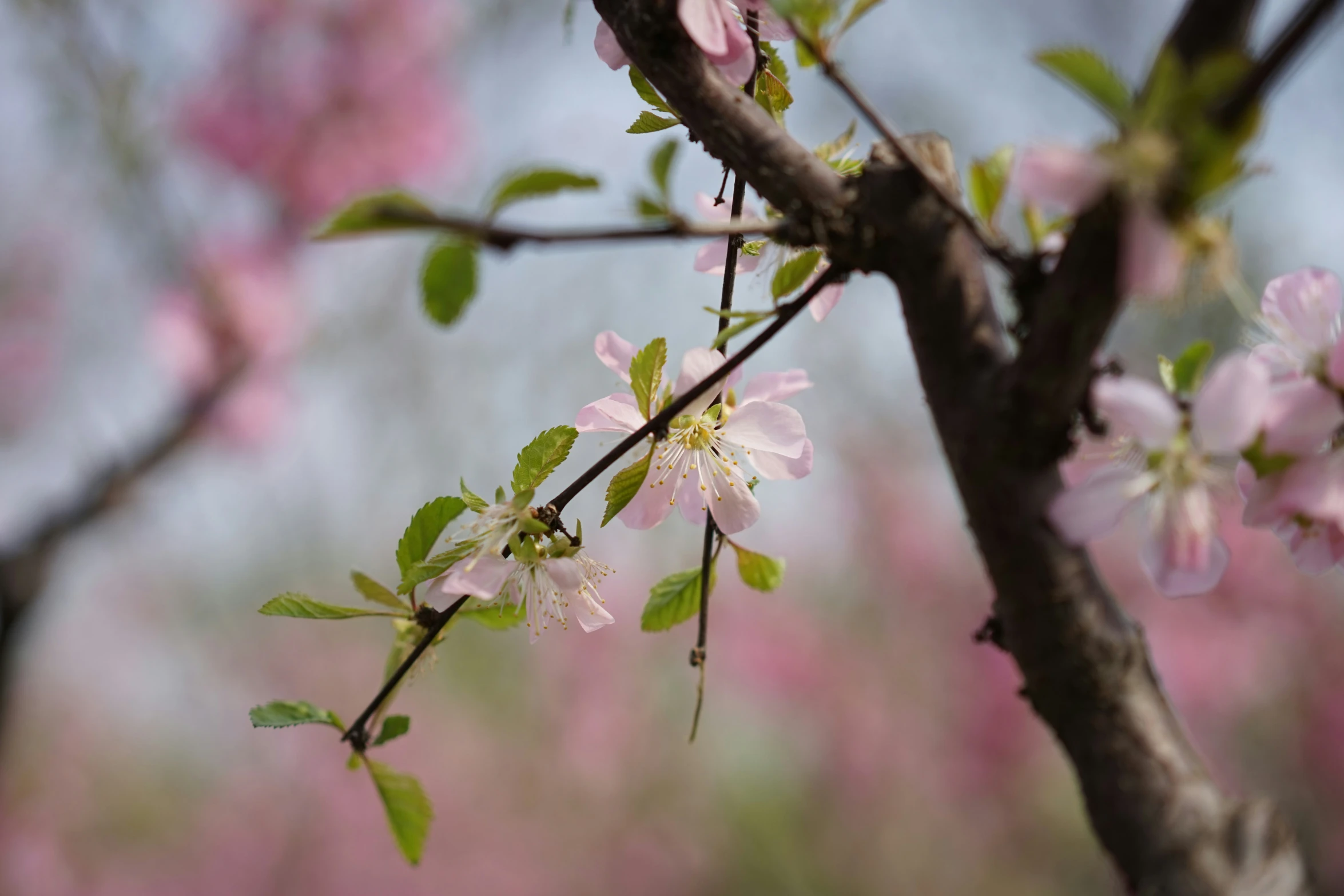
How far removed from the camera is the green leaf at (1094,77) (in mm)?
198

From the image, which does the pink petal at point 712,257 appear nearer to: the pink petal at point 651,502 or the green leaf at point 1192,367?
the pink petal at point 651,502

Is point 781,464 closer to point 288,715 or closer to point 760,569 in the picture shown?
point 760,569

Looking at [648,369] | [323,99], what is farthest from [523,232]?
[323,99]

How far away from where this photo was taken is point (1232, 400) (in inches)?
9.7

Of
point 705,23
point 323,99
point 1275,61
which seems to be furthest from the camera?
point 323,99

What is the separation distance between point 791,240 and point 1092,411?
11 cm

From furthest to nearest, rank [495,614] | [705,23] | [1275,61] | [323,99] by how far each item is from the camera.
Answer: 1. [323,99]
2. [495,614]
3. [705,23]
4. [1275,61]

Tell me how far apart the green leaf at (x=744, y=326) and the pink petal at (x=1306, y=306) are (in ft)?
0.62

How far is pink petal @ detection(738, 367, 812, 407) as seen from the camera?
0.39 metres

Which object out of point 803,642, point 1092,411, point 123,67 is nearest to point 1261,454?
point 1092,411

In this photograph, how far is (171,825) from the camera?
4043 mm

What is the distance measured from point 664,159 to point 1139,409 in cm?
16

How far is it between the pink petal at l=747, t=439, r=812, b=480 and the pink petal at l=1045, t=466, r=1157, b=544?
5.1 inches

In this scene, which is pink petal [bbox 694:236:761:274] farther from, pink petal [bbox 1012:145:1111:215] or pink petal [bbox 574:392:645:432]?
pink petal [bbox 1012:145:1111:215]
